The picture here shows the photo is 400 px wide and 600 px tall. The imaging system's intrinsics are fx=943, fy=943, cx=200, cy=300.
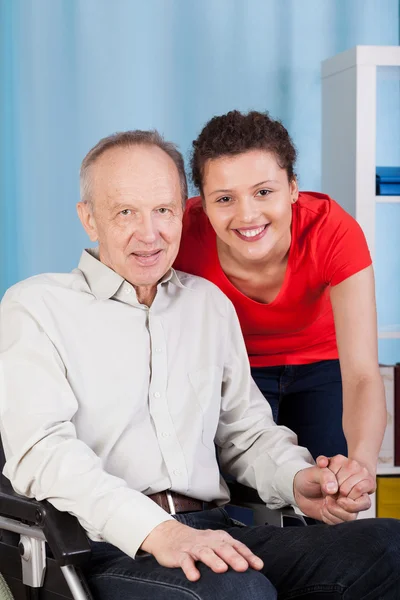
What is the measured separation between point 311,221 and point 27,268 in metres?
1.65

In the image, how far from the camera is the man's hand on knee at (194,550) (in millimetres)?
1537

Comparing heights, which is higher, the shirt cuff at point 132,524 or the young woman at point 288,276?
the young woman at point 288,276

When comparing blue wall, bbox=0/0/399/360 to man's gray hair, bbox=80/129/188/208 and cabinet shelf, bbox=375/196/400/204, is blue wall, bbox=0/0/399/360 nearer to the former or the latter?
cabinet shelf, bbox=375/196/400/204

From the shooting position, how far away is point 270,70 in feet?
12.6

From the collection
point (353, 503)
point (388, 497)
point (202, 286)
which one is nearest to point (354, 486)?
point (353, 503)

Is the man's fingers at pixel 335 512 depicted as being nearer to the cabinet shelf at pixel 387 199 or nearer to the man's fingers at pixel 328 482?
the man's fingers at pixel 328 482

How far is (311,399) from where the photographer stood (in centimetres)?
259

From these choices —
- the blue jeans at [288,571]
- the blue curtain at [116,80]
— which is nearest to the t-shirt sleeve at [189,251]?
the blue jeans at [288,571]

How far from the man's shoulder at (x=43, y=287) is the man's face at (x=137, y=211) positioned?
9 centimetres

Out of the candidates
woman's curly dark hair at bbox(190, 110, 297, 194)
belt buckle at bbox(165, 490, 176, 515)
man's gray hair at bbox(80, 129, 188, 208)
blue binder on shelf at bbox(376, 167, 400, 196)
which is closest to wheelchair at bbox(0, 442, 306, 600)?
belt buckle at bbox(165, 490, 176, 515)

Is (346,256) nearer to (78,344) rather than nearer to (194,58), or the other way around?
(78,344)

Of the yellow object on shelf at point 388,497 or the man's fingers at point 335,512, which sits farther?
the yellow object on shelf at point 388,497

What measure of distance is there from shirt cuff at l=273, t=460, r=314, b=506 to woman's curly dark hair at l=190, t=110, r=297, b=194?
27.4 inches

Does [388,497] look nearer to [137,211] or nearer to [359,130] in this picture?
[359,130]
